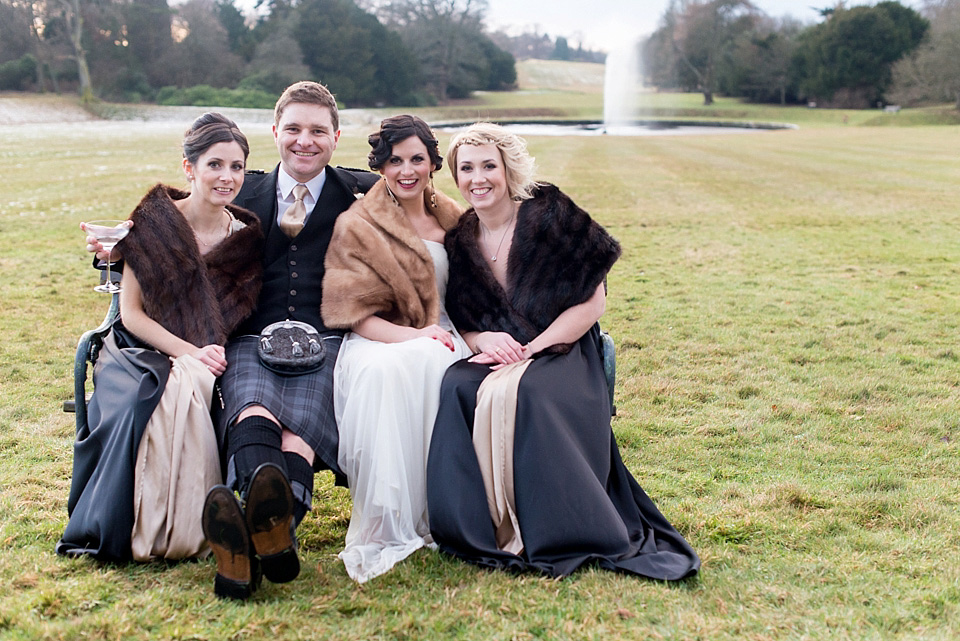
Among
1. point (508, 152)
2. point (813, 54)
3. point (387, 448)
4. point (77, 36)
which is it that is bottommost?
point (387, 448)

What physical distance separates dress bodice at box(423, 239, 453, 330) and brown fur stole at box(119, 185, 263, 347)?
906 millimetres

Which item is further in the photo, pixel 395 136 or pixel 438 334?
pixel 395 136

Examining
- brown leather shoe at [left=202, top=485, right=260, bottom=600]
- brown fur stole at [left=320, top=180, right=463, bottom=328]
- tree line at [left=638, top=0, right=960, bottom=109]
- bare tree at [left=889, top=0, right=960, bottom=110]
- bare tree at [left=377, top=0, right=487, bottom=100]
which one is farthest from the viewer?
bare tree at [left=377, top=0, right=487, bottom=100]

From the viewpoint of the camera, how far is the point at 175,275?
360 cm

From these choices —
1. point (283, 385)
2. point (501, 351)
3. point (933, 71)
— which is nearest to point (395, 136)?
point (501, 351)

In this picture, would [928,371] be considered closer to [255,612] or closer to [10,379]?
[255,612]

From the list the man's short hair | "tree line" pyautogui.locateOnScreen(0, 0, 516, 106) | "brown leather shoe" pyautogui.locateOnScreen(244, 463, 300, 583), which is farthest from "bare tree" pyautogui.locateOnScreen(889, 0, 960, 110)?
"brown leather shoe" pyautogui.locateOnScreen(244, 463, 300, 583)

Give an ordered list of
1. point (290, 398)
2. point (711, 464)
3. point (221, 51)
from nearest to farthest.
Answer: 1. point (290, 398)
2. point (711, 464)
3. point (221, 51)

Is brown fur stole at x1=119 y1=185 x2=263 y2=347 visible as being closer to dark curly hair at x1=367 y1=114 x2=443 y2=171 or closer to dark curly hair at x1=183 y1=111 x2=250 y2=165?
dark curly hair at x1=183 y1=111 x2=250 y2=165

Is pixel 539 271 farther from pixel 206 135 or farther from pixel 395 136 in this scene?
pixel 206 135

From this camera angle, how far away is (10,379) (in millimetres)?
5988

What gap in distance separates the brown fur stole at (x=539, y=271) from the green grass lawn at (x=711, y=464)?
105cm

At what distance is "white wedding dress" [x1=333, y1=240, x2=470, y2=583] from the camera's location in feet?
10.8

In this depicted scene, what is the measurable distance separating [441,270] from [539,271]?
52cm
